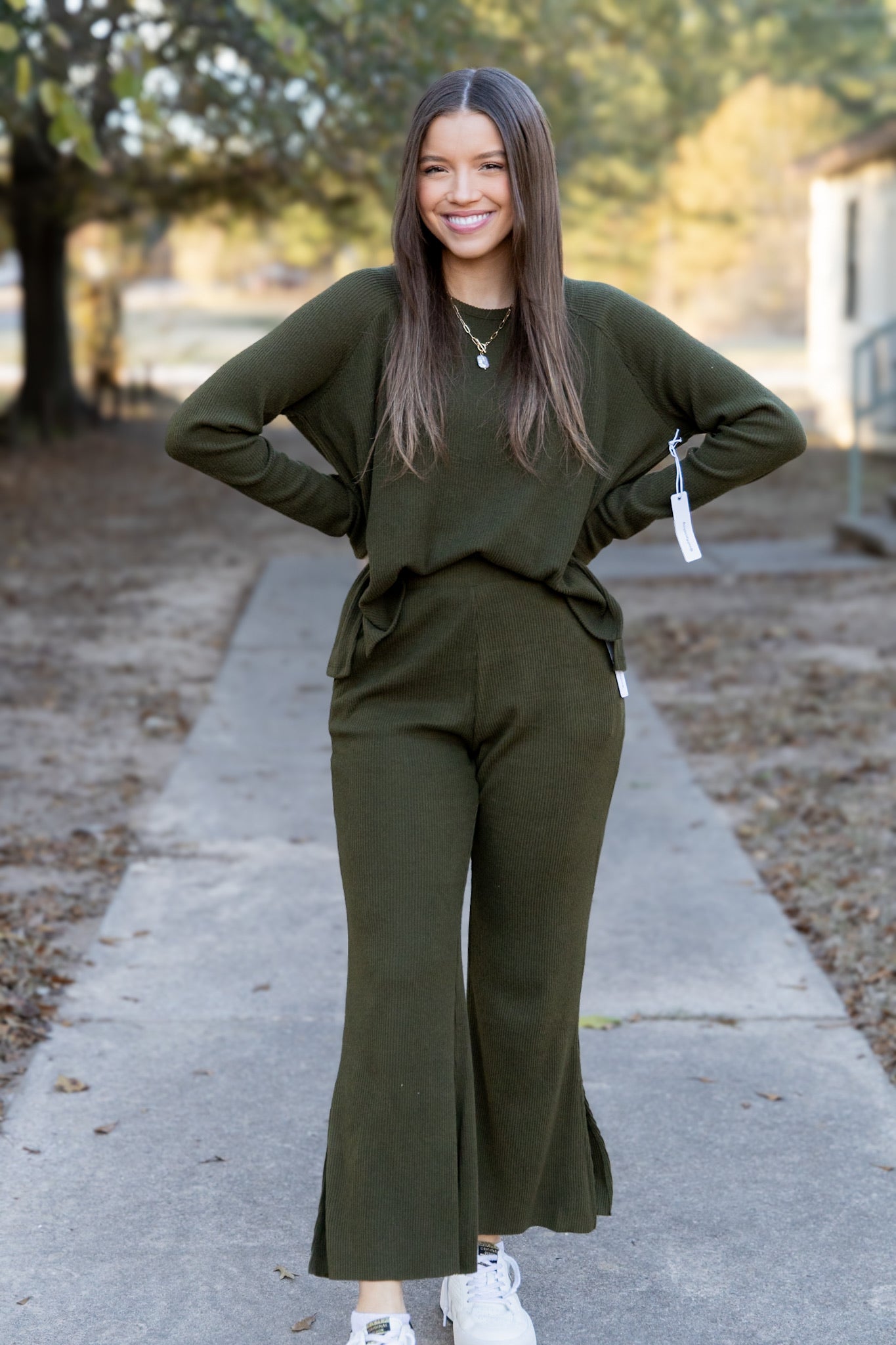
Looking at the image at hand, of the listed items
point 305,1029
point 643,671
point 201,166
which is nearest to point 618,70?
point 201,166

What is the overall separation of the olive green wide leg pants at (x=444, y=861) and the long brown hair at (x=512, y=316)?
0.75 ft

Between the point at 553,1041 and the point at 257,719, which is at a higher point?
the point at 553,1041

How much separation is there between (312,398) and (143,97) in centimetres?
353

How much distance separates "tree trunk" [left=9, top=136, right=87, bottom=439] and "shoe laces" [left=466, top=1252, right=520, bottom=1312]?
19514 millimetres

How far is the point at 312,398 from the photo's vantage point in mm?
2600

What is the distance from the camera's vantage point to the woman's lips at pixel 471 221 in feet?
8.21

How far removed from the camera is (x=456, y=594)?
255 centimetres

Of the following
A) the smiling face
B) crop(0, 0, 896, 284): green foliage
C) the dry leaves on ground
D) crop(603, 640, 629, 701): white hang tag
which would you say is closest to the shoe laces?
crop(603, 640, 629, 701): white hang tag

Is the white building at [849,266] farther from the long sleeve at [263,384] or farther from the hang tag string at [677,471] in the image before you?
the long sleeve at [263,384]

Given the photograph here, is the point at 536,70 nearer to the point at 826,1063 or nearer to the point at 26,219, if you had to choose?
the point at 26,219

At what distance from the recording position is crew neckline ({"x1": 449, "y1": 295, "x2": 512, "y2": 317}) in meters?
2.55

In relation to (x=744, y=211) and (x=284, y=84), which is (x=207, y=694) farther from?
(x=744, y=211)

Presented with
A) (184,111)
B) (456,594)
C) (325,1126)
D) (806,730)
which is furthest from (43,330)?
(456,594)

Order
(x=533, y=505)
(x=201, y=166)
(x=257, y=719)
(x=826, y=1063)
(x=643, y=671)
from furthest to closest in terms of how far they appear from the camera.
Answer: (x=201, y=166) < (x=643, y=671) < (x=257, y=719) < (x=826, y=1063) < (x=533, y=505)
